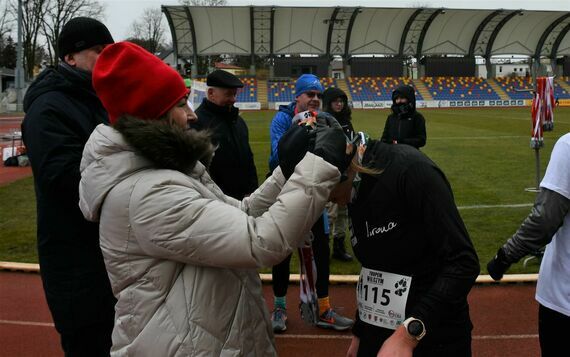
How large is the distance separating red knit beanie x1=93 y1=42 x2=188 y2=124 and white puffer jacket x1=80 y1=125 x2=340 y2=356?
10 cm

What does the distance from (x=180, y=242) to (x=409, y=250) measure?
31.5 inches

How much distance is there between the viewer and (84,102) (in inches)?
97.6

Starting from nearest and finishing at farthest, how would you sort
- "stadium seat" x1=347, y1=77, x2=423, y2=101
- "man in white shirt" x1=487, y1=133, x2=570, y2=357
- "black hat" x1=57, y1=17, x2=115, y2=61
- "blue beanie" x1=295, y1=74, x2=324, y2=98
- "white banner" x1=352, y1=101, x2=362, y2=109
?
"man in white shirt" x1=487, y1=133, x2=570, y2=357 < "black hat" x1=57, y1=17, x2=115, y2=61 < "blue beanie" x1=295, y1=74, x2=324, y2=98 < "white banner" x1=352, y1=101, x2=362, y2=109 < "stadium seat" x1=347, y1=77, x2=423, y2=101

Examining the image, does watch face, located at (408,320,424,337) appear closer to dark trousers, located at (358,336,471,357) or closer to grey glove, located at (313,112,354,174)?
dark trousers, located at (358,336,471,357)

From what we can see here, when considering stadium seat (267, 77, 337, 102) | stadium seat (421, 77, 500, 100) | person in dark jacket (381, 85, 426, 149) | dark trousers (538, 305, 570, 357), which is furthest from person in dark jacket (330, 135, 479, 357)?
stadium seat (421, 77, 500, 100)

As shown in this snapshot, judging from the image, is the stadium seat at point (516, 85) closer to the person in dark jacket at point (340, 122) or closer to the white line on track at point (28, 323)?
the person in dark jacket at point (340, 122)

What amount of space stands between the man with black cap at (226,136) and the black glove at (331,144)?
8.96 feet

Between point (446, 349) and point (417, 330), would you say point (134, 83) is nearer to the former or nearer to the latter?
point (417, 330)

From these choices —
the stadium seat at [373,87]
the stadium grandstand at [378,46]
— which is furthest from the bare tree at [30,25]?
the stadium seat at [373,87]

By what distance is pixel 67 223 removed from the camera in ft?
7.71

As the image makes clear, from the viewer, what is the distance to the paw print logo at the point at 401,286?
182 centimetres

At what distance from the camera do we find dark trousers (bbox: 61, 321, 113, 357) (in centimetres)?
242

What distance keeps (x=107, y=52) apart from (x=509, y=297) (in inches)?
188

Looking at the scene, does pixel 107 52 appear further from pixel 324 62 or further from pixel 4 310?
pixel 324 62
